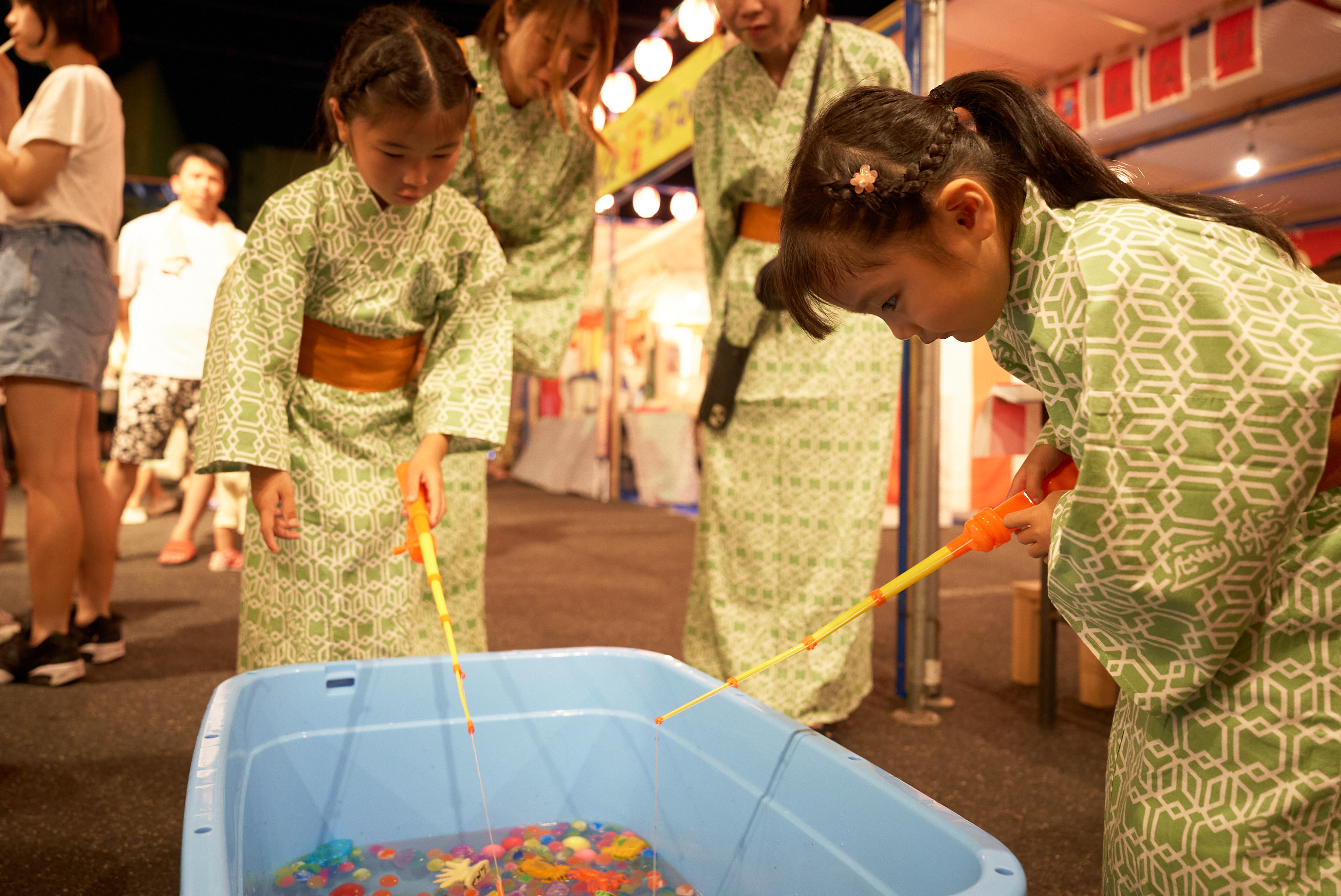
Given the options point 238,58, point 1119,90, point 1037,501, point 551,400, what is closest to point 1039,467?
point 1037,501

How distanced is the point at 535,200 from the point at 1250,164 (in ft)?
16.4

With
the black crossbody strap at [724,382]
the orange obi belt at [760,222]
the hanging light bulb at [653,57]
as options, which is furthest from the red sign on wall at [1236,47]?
the black crossbody strap at [724,382]

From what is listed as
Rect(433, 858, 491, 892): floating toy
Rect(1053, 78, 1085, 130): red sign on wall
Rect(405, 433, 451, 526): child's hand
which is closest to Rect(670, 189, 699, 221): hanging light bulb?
Rect(1053, 78, 1085, 130): red sign on wall

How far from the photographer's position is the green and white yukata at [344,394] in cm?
125

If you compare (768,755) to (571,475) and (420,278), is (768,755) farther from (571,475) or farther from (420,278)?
(571,475)

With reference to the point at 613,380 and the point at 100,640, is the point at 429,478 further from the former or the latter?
the point at 613,380

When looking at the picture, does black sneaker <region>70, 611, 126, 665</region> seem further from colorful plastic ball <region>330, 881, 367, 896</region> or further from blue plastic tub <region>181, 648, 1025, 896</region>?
colorful plastic ball <region>330, 881, 367, 896</region>

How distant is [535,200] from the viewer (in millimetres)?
1713

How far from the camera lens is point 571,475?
747cm

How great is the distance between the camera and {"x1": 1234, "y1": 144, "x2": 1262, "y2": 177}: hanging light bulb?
5.14 meters

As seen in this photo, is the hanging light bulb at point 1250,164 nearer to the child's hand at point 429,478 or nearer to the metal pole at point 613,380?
the metal pole at point 613,380

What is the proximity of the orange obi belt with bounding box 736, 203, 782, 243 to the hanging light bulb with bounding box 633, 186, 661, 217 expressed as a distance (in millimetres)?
5331

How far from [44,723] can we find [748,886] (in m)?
1.38

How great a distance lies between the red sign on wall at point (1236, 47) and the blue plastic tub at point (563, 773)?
11.4 feet
